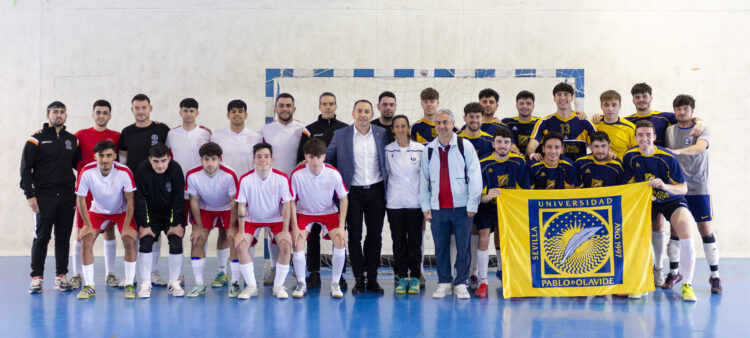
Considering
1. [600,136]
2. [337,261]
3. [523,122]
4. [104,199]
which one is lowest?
[337,261]

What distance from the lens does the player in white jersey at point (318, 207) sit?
5.51 metres

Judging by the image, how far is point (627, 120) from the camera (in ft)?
20.2

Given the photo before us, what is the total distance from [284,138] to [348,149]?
93cm

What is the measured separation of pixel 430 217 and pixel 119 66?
6.11 metres

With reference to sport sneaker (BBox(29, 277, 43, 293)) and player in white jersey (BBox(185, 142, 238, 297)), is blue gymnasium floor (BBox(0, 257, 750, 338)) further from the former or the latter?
player in white jersey (BBox(185, 142, 238, 297))

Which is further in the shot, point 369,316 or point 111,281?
point 111,281

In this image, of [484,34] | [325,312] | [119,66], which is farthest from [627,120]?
[119,66]

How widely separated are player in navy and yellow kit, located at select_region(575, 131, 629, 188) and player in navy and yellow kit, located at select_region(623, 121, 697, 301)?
0.50 ft

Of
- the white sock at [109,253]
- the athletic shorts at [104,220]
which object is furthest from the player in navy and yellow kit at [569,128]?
the white sock at [109,253]

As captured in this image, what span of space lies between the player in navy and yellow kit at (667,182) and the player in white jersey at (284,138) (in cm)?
358

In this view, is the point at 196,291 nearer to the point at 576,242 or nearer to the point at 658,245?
the point at 576,242

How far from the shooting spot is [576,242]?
537cm

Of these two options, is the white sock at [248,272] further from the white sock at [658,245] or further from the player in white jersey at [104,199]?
the white sock at [658,245]

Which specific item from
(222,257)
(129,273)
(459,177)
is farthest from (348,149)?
(129,273)
